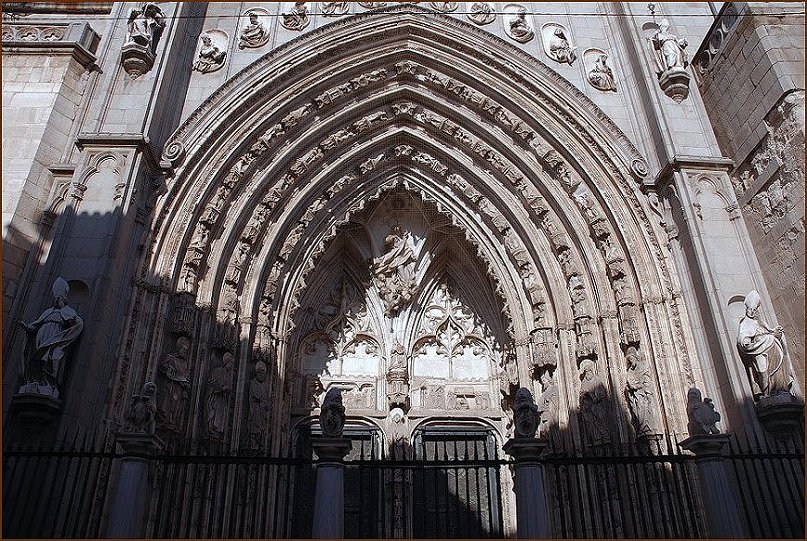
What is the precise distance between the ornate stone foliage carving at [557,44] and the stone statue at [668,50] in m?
1.52

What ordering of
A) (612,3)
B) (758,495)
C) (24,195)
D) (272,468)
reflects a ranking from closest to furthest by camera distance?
(758,495)
(24,195)
(272,468)
(612,3)

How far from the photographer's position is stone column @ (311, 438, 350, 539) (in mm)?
6508

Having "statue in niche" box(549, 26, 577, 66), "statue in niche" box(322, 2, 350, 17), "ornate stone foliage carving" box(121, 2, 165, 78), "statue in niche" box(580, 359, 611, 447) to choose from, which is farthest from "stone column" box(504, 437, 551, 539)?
"statue in niche" box(322, 2, 350, 17)

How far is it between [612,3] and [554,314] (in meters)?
6.80

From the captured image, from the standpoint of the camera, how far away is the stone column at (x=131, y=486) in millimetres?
6336

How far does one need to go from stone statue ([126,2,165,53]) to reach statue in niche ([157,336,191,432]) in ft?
17.4

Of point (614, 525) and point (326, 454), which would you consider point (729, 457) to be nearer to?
point (614, 525)

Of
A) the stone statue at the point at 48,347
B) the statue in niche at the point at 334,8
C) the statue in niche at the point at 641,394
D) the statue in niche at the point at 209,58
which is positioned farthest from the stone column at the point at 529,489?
the statue in niche at the point at 334,8

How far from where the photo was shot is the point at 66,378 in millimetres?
7535

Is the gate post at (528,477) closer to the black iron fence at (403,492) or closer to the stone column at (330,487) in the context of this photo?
the black iron fence at (403,492)

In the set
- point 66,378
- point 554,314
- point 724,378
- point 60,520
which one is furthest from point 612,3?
point 60,520

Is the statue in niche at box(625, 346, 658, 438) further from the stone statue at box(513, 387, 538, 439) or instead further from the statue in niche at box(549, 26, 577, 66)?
the statue in niche at box(549, 26, 577, 66)

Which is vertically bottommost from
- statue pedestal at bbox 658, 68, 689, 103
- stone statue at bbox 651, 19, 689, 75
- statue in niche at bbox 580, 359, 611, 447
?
statue in niche at bbox 580, 359, 611, 447

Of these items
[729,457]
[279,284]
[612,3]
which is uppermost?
[612,3]
